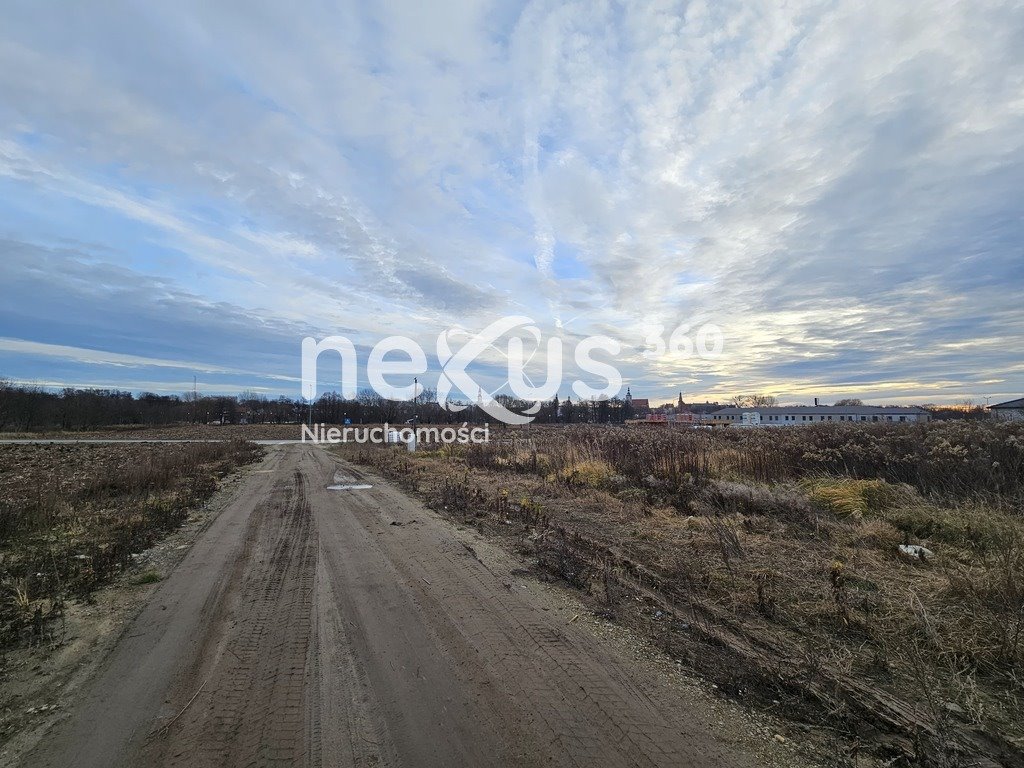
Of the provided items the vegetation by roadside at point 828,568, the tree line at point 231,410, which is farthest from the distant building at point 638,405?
the vegetation by roadside at point 828,568

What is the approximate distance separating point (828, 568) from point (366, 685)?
5141 millimetres

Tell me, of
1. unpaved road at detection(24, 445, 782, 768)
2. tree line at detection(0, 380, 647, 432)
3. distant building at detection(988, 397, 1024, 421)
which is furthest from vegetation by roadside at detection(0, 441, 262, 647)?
tree line at detection(0, 380, 647, 432)

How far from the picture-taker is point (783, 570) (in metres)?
5.32

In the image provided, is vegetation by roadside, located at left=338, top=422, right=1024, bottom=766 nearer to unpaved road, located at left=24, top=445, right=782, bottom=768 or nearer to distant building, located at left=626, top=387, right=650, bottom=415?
unpaved road, located at left=24, top=445, right=782, bottom=768

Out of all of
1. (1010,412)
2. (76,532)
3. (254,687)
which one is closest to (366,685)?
(254,687)

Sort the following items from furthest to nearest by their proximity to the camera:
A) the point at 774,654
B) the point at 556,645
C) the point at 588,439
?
the point at 588,439 < the point at 556,645 < the point at 774,654

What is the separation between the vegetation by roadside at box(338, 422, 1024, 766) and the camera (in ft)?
9.71

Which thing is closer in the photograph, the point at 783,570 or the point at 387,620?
the point at 387,620

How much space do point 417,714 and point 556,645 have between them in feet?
4.45

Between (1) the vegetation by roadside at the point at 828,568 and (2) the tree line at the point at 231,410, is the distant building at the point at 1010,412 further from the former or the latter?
(2) the tree line at the point at 231,410

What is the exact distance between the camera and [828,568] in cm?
521

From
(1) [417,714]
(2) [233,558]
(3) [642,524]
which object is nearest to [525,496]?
(3) [642,524]

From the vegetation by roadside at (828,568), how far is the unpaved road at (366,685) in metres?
0.81

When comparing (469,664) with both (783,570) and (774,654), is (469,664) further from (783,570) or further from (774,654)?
(783,570)
